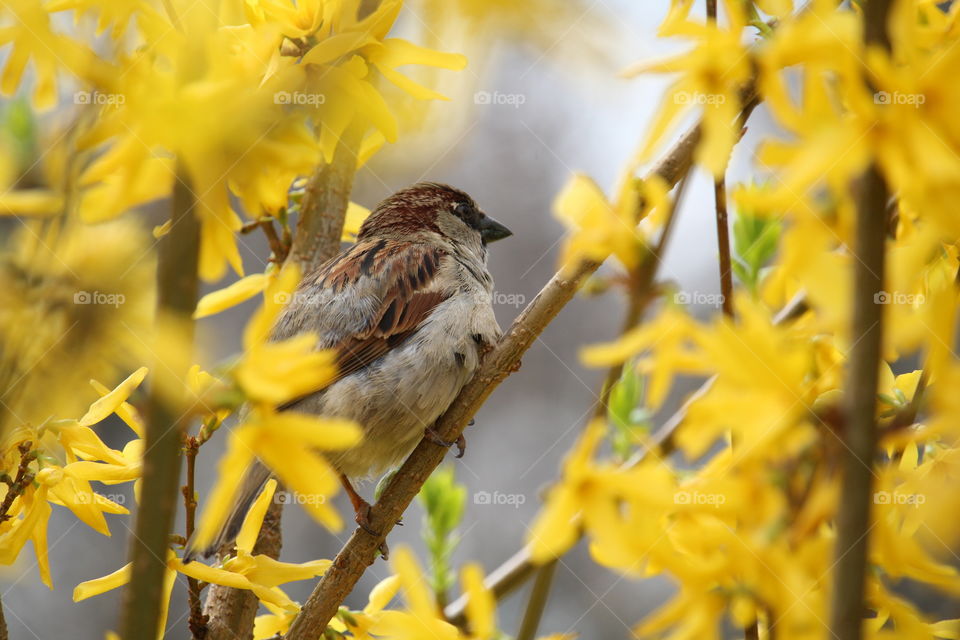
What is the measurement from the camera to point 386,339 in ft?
11.9

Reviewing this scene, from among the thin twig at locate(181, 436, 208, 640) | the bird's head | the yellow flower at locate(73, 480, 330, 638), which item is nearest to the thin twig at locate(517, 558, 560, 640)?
the yellow flower at locate(73, 480, 330, 638)

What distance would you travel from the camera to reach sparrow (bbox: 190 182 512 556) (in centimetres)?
344

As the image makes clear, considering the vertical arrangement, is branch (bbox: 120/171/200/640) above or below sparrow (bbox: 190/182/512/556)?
above

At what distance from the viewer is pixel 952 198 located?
0.93m

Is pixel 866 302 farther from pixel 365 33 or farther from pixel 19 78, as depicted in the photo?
pixel 19 78

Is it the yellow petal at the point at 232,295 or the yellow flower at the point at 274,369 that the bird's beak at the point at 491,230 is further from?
the yellow flower at the point at 274,369

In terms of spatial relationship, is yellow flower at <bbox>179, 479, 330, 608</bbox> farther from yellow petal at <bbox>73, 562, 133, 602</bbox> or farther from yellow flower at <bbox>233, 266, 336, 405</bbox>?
yellow flower at <bbox>233, 266, 336, 405</bbox>
